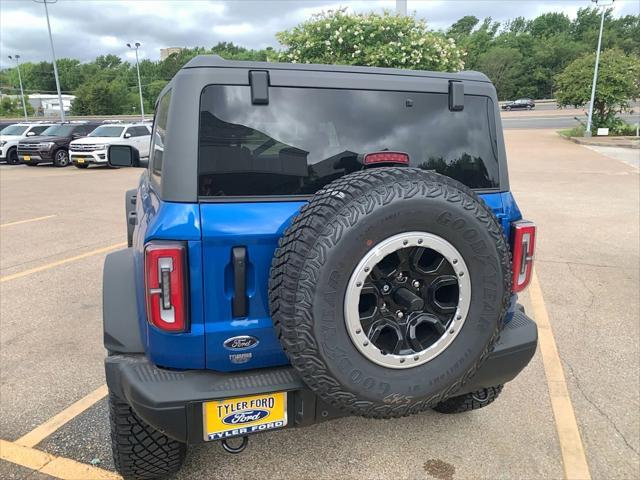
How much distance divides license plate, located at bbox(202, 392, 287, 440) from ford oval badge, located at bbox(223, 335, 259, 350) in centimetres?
20

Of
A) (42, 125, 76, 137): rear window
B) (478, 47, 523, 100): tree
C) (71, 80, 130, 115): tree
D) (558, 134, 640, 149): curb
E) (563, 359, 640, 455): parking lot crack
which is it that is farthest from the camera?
(478, 47, 523, 100): tree

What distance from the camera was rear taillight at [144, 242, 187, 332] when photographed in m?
1.81

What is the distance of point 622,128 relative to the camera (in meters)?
26.1

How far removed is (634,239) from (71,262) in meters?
7.47

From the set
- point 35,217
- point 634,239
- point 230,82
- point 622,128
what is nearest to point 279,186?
point 230,82

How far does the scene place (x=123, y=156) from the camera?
14.3ft

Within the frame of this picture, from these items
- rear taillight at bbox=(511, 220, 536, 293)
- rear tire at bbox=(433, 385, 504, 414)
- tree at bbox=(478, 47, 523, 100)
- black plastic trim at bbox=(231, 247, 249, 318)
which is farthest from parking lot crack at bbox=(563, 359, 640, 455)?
tree at bbox=(478, 47, 523, 100)

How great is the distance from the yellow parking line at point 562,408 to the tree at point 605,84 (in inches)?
994

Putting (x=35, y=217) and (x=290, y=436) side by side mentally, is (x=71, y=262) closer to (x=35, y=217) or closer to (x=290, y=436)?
(x=35, y=217)

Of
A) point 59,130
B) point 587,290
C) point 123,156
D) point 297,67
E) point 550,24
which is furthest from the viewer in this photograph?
point 550,24

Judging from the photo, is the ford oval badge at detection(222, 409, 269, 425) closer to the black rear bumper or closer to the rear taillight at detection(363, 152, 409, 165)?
the black rear bumper

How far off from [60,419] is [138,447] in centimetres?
94

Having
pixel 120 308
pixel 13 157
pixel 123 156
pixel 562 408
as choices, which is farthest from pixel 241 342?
pixel 13 157

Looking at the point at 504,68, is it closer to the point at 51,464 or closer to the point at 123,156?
the point at 123,156
